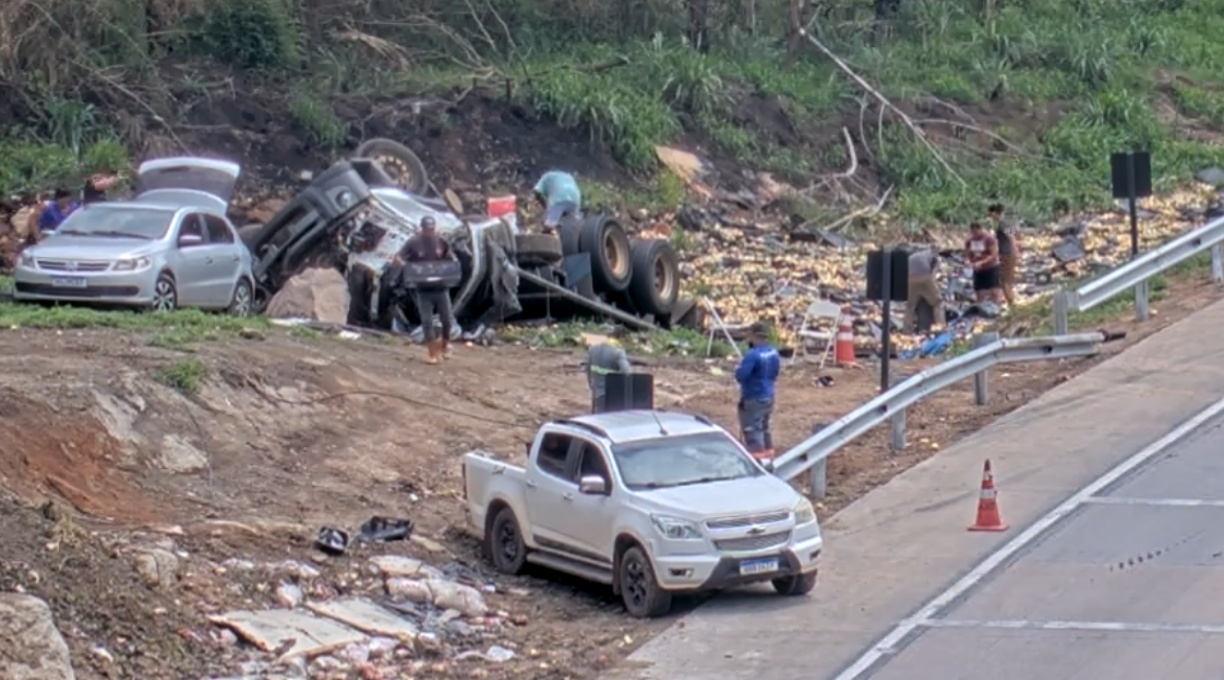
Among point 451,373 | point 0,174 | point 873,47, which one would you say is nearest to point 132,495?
point 451,373

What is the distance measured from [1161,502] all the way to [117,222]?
13.5 metres

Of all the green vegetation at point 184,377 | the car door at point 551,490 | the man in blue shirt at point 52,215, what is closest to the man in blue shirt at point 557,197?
the man in blue shirt at point 52,215

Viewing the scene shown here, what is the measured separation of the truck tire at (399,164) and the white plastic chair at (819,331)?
6974mm

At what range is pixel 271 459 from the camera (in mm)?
18938

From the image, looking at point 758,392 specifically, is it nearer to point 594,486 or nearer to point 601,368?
point 601,368

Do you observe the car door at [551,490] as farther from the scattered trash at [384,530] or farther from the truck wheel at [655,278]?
the truck wheel at [655,278]

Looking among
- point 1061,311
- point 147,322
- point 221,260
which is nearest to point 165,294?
point 221,260

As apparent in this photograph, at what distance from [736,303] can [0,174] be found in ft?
39.0

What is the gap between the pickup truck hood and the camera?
51.3ft

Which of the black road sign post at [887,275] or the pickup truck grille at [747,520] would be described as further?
the black road sign post at [887,275]

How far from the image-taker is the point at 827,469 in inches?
805

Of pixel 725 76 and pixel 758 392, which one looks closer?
pixel 758 392

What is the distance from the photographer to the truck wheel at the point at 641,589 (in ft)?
51.3

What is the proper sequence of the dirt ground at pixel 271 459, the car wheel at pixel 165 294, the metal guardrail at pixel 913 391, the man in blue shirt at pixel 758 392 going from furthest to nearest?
the car wheel at pixel 165 294, the man in blue shirt at pixel 758 392, the metal guardrail at pixel 913 391, the dirt ground at pixel 271 459
